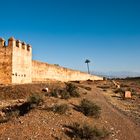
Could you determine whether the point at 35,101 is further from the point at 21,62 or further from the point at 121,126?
the point at 21,62

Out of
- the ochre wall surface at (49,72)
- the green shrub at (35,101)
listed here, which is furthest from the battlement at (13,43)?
the green shrub at (35,101)

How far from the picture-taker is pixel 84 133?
34.7ft

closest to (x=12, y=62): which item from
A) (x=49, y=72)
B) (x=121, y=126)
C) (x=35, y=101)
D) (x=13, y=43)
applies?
(x=13, y=43)

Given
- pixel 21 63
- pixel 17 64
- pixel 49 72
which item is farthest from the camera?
pixel 49 72

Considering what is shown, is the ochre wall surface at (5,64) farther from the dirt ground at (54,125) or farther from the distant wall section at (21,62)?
the dirt ground at (54,125)

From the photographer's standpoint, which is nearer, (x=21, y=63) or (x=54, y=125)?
(x=54, y=125)

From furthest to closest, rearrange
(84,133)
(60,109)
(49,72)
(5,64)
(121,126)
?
1. (49,72)
2. (5,64)
3. (121,126)
4. (60,109)
5. (84,133)

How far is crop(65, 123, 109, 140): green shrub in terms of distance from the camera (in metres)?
10.6

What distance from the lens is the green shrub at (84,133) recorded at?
10555 millimetres

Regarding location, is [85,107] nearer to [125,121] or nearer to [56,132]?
[125,121]

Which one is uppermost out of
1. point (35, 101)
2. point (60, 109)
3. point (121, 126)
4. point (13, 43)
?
point (13, 43)

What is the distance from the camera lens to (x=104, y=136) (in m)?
11.2

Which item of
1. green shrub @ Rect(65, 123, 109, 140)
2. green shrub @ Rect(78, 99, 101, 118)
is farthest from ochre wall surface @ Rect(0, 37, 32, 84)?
green shrub @ Rect(65, 123, 109, 140)

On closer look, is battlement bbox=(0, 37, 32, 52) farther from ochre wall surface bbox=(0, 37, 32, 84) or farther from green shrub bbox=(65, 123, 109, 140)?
green shrub bbox=(65, 123, 109, 140)
